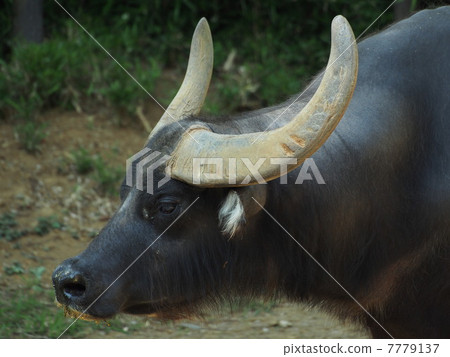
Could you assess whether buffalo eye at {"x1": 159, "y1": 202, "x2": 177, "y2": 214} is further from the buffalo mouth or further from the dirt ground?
the dirt ground

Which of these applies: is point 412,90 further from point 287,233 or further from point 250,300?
point 250,300

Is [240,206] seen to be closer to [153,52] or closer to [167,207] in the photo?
[167,207]

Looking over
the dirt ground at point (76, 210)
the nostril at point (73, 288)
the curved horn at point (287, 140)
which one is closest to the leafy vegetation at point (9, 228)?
the dirt ground at point (76, 210)

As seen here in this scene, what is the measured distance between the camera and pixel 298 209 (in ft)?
12.4

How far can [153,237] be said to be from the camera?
3645 mm

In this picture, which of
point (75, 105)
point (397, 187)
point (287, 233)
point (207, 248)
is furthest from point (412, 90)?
point (75, 105)

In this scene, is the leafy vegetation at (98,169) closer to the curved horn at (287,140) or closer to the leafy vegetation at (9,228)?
the leafy vegetation at (9,228)

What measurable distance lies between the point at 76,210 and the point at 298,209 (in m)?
3.34

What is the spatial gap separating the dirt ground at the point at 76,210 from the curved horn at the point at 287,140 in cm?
168

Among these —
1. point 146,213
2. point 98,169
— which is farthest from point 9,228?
point 146,213

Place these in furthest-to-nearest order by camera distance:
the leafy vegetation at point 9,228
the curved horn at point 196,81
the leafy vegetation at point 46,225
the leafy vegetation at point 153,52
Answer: the leafy vegetation at point 153,52 → the leafy vegetation at point 46,225 → the leafy vegetation at point 9,228 → the curved horn at point 196,81

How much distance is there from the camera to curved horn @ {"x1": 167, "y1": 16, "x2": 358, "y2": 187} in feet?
10.6

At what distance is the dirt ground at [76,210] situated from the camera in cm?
550

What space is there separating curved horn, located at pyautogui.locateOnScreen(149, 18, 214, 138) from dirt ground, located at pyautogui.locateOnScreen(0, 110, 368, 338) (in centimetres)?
147
